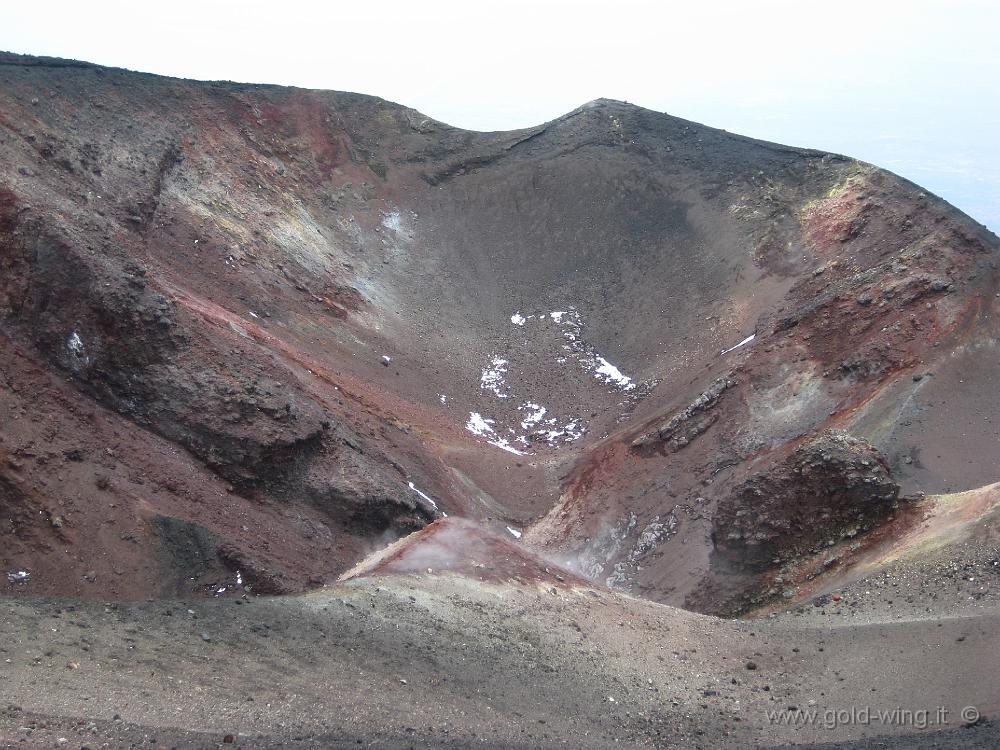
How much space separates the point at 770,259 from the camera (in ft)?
92.2

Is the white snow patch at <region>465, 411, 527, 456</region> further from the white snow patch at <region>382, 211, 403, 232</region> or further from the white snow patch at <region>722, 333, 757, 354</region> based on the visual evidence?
the white snow patch at <region>382, 211, 403, 232</region>

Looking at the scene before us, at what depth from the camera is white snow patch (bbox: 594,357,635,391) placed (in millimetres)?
27266

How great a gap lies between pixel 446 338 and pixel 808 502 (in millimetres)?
15192

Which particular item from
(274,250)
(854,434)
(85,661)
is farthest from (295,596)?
(274,250)

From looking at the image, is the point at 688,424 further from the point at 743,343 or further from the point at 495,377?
the point at 495,377

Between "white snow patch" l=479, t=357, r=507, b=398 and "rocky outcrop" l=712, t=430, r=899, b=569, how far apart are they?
436 inches

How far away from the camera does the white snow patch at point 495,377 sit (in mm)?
26812

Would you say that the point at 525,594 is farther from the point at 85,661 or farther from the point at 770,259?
the point at 770,259

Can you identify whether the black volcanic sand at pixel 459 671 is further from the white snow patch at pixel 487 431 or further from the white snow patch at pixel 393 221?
the white snow patch at pixel 393 221

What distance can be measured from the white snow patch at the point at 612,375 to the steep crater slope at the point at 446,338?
0.16 m

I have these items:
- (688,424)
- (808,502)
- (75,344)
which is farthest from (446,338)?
(75,344)

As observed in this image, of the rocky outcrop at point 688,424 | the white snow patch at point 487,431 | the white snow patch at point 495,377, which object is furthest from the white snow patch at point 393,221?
the rocky outcrop at point 688,424

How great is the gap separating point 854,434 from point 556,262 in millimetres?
17427

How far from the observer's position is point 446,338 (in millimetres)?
28281
